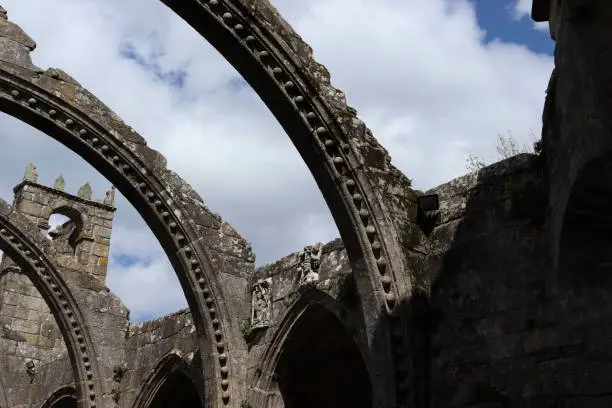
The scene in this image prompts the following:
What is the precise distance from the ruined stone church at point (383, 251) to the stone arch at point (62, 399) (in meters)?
3.29

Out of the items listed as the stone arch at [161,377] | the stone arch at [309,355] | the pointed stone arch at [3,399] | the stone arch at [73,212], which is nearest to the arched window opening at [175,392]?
the stone arch at [161,377]

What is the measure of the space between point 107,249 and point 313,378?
8818mm

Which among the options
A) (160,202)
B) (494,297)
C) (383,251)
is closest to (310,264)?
(160,202)

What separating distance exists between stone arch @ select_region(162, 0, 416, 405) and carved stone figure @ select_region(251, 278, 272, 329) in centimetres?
281

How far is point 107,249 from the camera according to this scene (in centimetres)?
1627

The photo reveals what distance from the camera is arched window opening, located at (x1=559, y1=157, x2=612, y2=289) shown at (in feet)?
15.2

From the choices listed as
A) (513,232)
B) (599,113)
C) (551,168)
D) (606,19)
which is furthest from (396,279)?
(606,19)

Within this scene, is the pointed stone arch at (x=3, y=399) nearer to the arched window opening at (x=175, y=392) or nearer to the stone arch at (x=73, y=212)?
the arched window opening at (x=175, y=392)

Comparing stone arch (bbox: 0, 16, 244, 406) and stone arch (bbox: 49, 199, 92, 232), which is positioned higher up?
stone arch (bbox: 49, 199, 92, 232)

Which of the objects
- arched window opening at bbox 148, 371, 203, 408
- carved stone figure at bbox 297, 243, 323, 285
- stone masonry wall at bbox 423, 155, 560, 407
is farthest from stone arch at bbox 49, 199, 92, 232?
stone masonry wall at bbox 423, 155, 560, 407

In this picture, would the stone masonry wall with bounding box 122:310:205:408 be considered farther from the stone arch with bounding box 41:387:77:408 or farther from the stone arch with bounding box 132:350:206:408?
the stone arch with bounding box 41:387:77:408

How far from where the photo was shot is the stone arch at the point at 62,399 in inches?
454

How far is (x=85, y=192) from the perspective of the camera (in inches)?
698

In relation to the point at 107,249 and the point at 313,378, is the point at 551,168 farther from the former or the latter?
the point at 107,249
